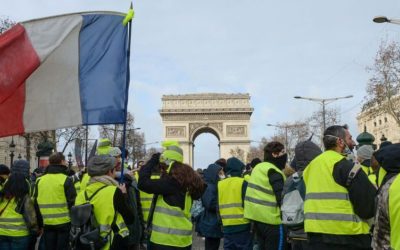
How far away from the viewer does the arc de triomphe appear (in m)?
85.0

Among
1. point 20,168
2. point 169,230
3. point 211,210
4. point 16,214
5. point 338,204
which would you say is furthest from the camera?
point 211,210

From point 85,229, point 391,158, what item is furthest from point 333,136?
point 85,229

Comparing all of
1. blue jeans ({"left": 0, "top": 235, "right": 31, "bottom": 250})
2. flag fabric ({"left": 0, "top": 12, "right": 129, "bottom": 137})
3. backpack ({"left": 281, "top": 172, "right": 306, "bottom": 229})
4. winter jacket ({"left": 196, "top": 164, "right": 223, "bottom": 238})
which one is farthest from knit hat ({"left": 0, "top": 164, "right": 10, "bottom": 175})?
backpack ({"left": 281, "top": 172, "right": 306, "bottom": 229})

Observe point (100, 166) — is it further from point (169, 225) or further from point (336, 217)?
point (336, 217)

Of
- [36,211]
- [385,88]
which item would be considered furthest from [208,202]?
[385,88]

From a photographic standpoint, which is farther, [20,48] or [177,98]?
[177,98]

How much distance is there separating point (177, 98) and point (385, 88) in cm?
5348

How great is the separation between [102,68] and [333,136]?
2704 millimetres

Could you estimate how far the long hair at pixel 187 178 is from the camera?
5.95 m

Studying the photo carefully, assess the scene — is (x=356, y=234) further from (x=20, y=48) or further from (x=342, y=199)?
(x=20, y=48)

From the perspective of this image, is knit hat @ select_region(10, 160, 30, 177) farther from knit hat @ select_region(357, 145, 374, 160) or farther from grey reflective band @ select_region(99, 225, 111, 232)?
knit hat @ select_region(357, 145, 374, 160)

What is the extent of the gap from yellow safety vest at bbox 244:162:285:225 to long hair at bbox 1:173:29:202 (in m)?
2.85

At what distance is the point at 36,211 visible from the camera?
7250 millimetres

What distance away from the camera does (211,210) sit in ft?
30.0
